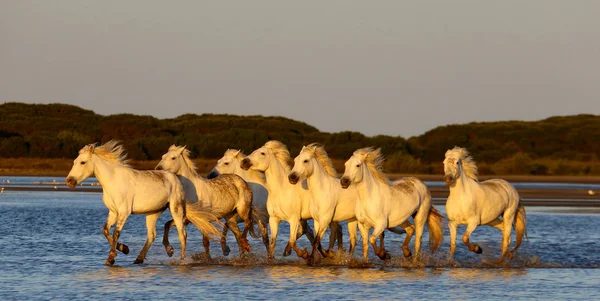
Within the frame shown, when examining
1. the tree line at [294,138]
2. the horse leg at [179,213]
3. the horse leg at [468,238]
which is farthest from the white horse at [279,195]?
the tree line at [294,138]

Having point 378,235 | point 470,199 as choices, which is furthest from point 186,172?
point 470,199

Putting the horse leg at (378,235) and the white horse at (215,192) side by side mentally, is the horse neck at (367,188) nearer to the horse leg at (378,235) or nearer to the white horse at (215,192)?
the horse leg at (378,235)

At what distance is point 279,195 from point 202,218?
1.29 meters

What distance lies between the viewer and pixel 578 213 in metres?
29.5

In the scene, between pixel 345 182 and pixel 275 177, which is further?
pixel 275 177

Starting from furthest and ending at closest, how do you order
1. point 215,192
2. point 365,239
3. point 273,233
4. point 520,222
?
point 520,222
point 215,192
point 273,233
point 365,239

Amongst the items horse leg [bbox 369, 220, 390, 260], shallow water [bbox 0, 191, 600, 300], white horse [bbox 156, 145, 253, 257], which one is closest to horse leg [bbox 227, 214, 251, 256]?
white horse [bbox 156, 145, 253, 257]

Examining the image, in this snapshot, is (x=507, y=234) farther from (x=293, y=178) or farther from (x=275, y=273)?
(x=275, y=273)

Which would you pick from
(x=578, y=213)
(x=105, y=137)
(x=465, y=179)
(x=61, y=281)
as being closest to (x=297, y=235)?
(x=465, y=179)

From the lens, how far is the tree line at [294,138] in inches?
2729

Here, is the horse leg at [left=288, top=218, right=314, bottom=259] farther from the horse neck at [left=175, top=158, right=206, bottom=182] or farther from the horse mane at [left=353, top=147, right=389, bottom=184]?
the horse neck at [left=175, top=158, right=206, bottom=182]

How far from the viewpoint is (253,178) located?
57.9 feet

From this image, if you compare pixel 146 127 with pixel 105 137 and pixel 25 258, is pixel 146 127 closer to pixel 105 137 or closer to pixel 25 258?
pixel 105 137

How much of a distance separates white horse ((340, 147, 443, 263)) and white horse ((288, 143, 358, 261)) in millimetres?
473
